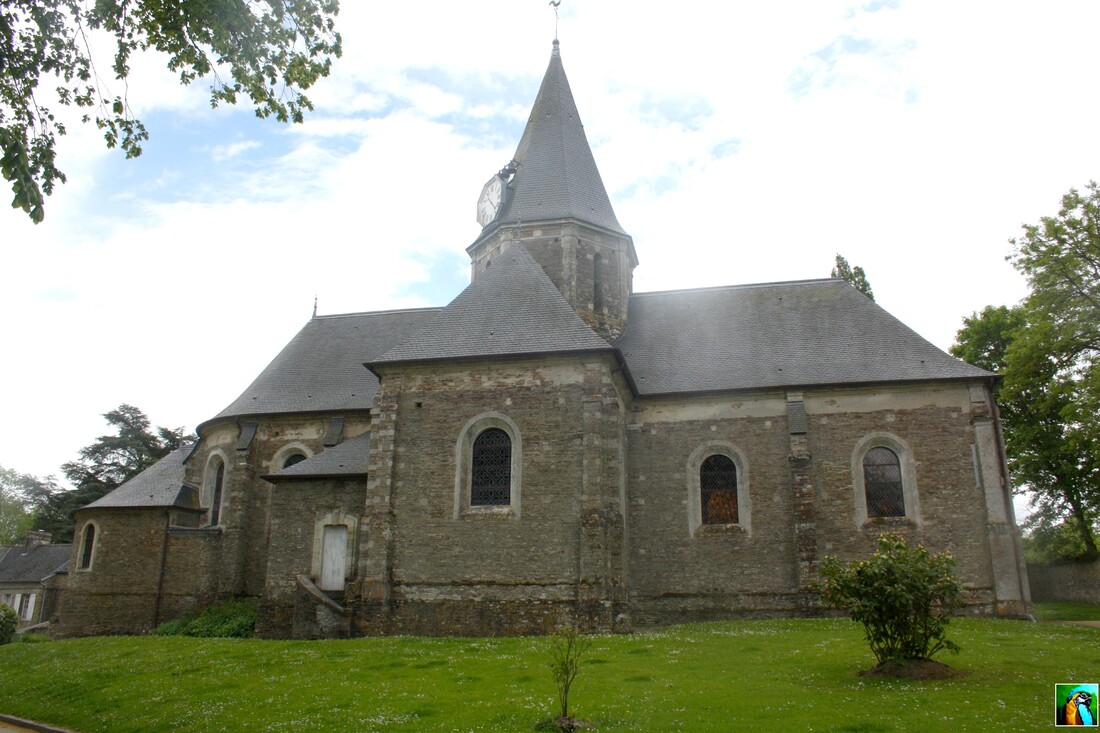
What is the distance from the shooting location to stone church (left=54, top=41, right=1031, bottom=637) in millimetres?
19375

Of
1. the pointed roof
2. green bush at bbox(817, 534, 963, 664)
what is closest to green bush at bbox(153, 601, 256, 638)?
the pointed roof

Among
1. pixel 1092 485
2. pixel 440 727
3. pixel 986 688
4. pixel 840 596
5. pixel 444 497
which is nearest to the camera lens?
pixel 440 727

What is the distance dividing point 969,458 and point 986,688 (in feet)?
40.7

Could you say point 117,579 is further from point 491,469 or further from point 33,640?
point 491,469

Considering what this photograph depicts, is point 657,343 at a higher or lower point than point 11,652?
higher

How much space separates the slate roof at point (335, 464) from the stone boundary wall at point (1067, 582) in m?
24.3

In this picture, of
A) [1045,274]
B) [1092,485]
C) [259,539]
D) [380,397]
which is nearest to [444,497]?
[380,397]

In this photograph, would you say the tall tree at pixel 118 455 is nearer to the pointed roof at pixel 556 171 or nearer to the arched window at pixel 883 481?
the pointed roof at pixel 556 171

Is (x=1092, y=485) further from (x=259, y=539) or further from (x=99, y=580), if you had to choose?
(x=99, y=580)

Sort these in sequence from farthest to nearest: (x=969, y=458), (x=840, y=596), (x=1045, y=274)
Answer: (x=1045, y=274), (x=969, y=458), (x=840, y=596)

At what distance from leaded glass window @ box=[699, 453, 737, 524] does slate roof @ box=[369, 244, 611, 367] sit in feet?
18.5

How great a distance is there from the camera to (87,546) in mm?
26672

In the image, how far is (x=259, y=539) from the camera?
25734mm

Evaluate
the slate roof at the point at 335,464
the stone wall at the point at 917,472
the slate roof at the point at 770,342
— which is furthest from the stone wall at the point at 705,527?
the slate roof at the point at 335,464
